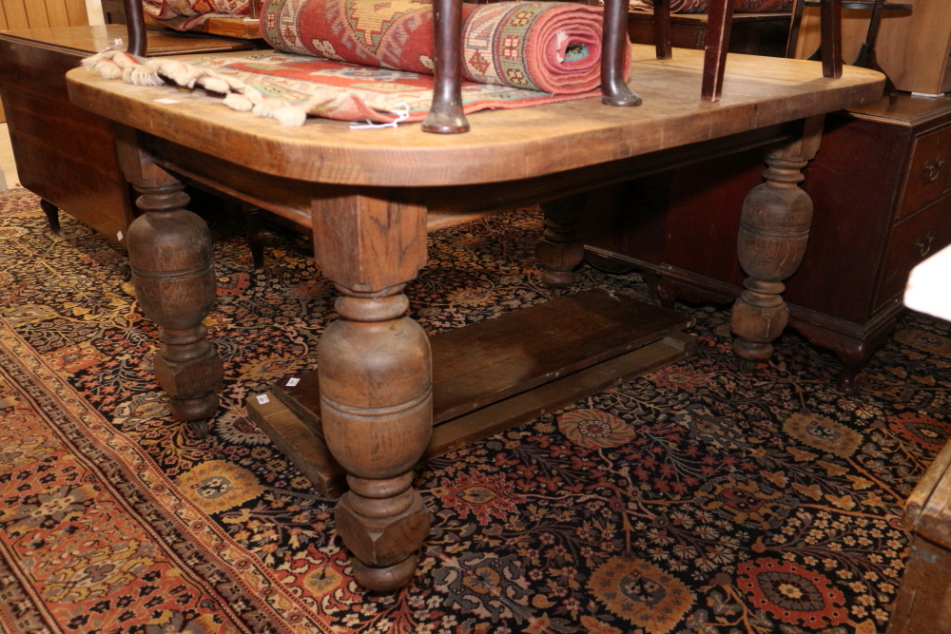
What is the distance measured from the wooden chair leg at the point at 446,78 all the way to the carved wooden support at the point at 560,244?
138 cm

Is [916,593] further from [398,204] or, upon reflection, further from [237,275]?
[237,275]

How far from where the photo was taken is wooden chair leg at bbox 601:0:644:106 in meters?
1.10

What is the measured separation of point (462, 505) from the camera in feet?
4.87

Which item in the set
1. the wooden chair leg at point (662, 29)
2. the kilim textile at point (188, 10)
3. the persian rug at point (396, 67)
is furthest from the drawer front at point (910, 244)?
the kilim textile at point (188, 10)

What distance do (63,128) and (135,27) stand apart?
1354 mm

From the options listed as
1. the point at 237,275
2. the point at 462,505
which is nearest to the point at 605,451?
the point at 462,505

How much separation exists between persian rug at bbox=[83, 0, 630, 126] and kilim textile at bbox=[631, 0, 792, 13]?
154cm

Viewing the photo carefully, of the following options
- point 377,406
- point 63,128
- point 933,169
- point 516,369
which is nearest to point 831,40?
point 933,169

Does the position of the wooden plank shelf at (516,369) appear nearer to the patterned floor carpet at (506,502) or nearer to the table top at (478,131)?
the patterned floor carpet at (506,502)

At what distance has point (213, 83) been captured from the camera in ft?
3.55

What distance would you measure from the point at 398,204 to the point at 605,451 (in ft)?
3.03

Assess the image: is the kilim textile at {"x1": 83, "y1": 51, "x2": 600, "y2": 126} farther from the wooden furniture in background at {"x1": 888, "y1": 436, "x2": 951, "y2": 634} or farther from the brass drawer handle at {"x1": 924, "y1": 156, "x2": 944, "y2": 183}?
the brass drawer handle at {"x1": 924, "y1": 156, "x2": 944, "y2": 183}

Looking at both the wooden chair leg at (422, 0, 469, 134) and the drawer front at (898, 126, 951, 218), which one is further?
the drawer front at (898, 126, 951, 218)

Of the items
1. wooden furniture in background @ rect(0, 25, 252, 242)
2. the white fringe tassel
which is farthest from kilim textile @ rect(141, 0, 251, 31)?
the white fringe tassel
